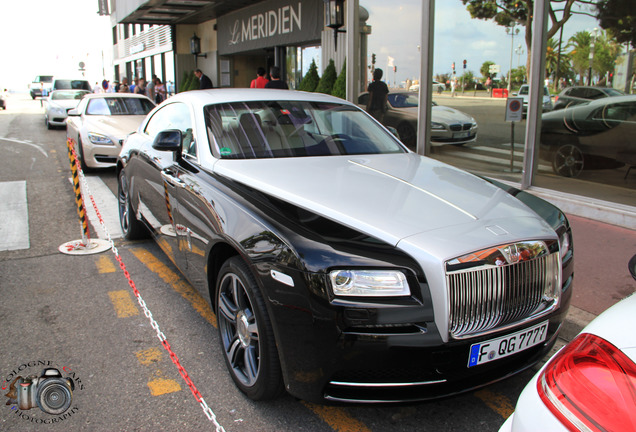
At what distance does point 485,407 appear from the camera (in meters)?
2.82

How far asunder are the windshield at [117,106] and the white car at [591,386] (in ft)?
34.6

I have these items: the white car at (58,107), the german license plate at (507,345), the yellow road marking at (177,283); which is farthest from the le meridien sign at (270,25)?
the german license plate at (507,345)

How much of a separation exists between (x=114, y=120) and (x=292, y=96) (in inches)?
272

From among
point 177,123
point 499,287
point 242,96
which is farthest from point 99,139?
point 499,287

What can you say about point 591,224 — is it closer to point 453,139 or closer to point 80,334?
point 453,139

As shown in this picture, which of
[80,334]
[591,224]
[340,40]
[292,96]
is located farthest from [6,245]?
[340,40]

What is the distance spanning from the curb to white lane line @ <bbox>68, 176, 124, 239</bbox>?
458cm

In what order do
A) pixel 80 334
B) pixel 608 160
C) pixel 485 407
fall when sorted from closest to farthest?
pixel 485 407, pixel 80 334, pixel 608 160

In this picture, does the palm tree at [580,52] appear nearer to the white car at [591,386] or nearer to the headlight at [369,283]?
the headlight at [369,283]

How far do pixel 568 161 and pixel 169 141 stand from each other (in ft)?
17.6

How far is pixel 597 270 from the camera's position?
4.61 m

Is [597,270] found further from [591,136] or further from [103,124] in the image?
[103,124]

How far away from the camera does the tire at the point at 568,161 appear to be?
688cm

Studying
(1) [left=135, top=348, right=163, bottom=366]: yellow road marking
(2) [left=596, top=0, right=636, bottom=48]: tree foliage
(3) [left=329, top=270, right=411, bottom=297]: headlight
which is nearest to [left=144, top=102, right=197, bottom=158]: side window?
(1) [left=135, top=348, right=163, bottom=366]: yellow road marking
